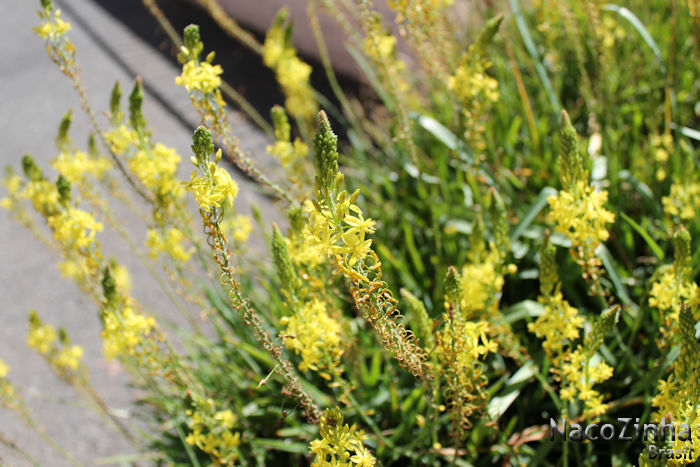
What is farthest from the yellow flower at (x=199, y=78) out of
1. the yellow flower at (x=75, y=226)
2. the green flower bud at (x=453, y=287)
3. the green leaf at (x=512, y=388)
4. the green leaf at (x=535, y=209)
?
the green leaf at (x=512, y=388)

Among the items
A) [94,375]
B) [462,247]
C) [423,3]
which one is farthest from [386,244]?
[94,375]

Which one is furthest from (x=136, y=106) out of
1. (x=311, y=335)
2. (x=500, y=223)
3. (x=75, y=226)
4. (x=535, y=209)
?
(x=535, y=209)

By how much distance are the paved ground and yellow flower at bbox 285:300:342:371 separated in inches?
54.9

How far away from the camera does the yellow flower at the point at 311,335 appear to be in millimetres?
2119

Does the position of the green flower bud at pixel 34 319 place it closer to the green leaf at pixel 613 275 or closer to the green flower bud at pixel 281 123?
the green flower bud at pixel 281 123

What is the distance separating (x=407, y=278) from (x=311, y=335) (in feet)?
4.01

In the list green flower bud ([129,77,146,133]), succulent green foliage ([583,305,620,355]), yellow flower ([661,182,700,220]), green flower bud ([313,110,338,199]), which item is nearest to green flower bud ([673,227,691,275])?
succulent green foliage ([583,305,620,355])

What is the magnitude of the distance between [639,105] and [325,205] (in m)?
3.25

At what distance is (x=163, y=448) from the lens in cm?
325

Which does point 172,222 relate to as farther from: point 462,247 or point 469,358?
point 462,247

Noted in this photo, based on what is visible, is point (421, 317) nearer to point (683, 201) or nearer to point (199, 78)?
point (199, 78)

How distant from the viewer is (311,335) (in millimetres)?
2137

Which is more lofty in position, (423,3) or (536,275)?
(423,3)

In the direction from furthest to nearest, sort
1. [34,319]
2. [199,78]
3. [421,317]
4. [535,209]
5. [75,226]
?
1. [34,319]
2. [535,209]
3. [75,226]
4. [199,78]
5. [421,317]
